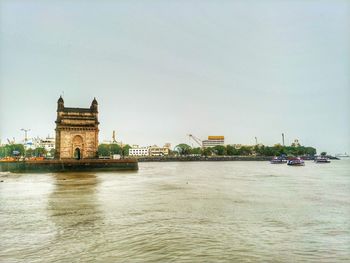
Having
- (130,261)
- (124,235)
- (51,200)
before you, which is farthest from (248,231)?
(51,200)

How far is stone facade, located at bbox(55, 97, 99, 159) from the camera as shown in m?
62.8

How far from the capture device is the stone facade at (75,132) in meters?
62.8

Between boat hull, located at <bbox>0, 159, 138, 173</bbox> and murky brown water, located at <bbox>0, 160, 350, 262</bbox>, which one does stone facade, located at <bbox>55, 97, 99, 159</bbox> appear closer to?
boat hull, located at <bbox>0, 159, 138, 173</bbox>

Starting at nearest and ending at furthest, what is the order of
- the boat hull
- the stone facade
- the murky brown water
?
the murky brown water, the boat hull, the stone facade

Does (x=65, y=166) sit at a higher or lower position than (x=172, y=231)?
higher

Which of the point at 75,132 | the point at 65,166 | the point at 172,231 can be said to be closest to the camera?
the point at 172,231

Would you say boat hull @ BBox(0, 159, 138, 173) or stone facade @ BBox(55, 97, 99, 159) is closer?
boat hull @ BBox(0, 159, 138, 173)

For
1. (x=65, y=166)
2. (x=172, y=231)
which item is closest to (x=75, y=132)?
(x=65, y=166)

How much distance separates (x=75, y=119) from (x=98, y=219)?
5090 centimetres

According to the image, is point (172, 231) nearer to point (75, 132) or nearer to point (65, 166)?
point (65, 166)

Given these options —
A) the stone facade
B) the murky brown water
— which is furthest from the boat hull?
the murky brown water

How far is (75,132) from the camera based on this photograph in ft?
209

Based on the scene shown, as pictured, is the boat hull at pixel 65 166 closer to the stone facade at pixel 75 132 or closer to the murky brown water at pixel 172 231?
the stone facade at pixel 75 132

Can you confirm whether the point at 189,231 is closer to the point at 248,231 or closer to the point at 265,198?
the point at 248,231
